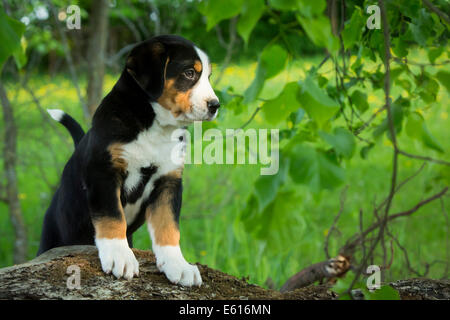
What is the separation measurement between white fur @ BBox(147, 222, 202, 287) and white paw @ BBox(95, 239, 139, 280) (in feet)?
0.41

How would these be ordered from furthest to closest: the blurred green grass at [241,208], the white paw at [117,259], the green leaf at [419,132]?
1. the blurred green grass at [241,208]
2. the white paw at [117,259]
3. the green leaf at [419,132]

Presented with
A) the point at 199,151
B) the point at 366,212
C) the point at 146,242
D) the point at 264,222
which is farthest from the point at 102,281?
the point at 366,212

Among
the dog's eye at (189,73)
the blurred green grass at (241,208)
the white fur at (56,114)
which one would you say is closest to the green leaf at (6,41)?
the dog's eye at (189,73)

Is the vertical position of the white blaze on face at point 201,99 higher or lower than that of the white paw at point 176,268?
higher

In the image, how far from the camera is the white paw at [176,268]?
2.12 metres

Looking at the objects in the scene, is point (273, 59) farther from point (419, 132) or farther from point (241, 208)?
point (241, 208)

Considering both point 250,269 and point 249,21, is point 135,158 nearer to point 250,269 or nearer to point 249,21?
point 249,21

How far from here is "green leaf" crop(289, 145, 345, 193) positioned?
116 centimetres

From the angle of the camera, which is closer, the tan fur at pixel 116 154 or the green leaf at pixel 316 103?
the green leaf at pixel 316 103

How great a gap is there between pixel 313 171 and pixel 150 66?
132 centimetres

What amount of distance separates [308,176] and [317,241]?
350 centimetres

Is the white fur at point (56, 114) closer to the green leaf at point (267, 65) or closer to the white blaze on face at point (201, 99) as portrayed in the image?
the white blaze on face at point (201, 99)

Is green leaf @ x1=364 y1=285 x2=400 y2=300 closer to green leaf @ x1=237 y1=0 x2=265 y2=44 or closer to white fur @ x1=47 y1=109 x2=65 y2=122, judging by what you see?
green leaf @ x1=237 y1=0 x2=265 y2=44

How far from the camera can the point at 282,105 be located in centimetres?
143
